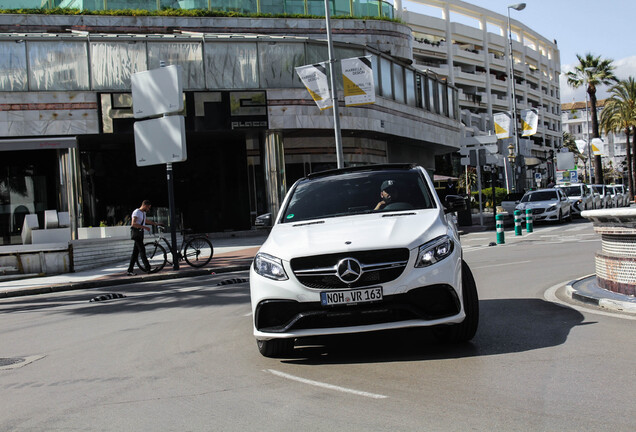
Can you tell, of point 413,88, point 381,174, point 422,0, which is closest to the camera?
point 381,174

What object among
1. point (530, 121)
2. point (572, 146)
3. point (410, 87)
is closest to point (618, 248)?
point (410, 87)

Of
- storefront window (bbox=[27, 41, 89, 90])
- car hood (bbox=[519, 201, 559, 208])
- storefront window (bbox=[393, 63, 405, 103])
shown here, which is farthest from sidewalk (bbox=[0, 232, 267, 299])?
storefront window (bbox=[393, 63, 405, 103])

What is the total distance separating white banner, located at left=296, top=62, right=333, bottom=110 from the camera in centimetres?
2364

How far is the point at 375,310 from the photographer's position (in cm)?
579

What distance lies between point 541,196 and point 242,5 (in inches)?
703

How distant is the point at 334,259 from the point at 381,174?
83.8 inches

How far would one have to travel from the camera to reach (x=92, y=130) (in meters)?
28.8

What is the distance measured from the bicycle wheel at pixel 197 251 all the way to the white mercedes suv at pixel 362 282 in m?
12.6

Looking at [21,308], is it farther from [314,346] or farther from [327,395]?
[327,395]

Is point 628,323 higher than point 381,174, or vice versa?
point 381,174

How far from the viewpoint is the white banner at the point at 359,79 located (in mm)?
23094

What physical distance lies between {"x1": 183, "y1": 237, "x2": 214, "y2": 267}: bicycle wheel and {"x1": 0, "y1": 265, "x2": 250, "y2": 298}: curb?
3.16 ft

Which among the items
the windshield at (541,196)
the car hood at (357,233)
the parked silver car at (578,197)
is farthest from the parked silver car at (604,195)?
→ the car hood at (357,233)

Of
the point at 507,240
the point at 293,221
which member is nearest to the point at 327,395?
the point at 293,221
